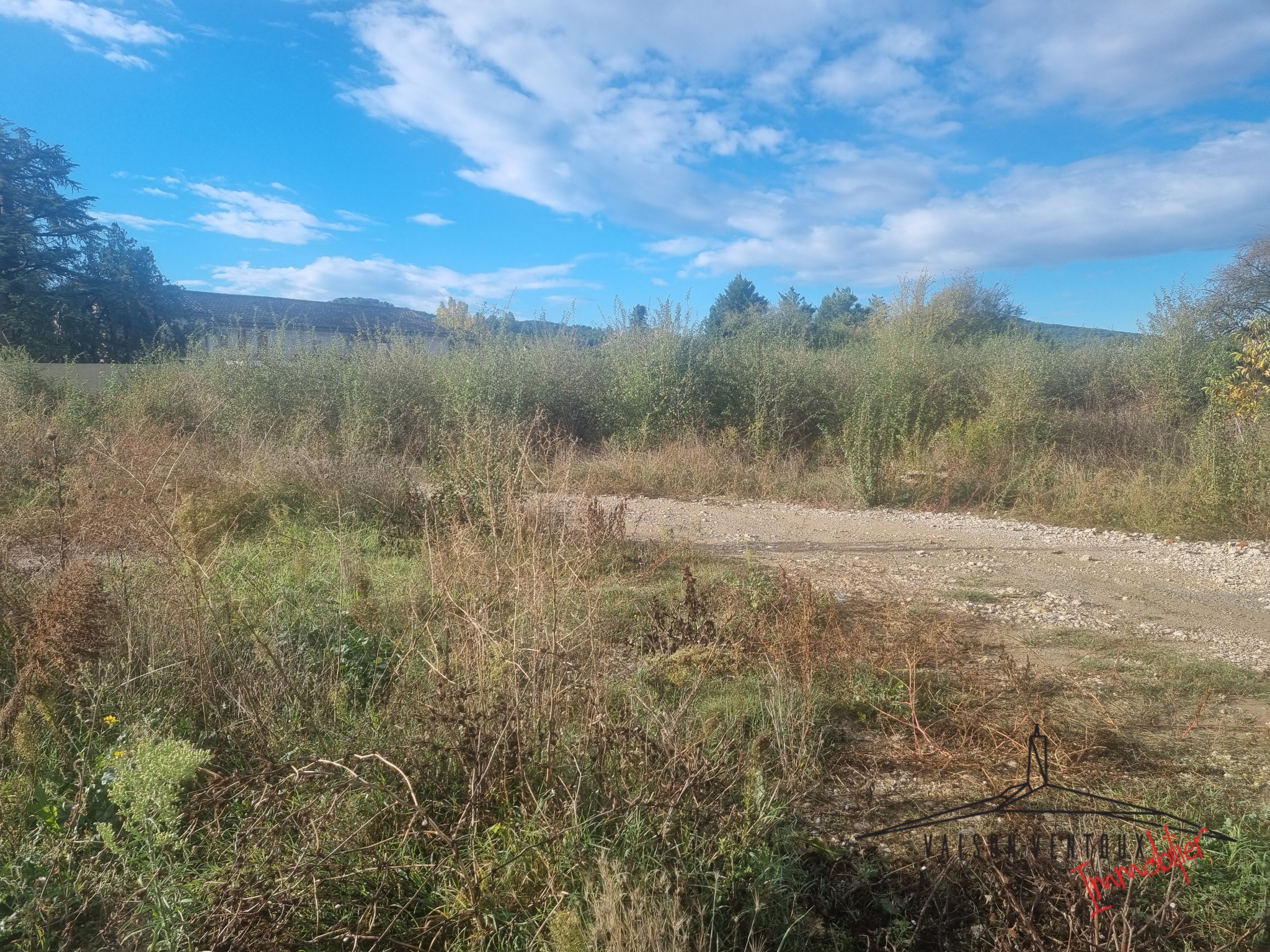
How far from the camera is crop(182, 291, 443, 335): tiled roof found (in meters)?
29.0

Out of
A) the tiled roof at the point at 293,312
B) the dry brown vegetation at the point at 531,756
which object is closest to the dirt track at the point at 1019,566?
the dry brown vegetation at the point at 531,756

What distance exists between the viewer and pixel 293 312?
1362 inches

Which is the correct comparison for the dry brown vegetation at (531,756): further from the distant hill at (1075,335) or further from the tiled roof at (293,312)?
the tiled roof at (293,312)

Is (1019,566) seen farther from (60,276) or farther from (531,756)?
(60,276)

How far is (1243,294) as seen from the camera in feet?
49.5

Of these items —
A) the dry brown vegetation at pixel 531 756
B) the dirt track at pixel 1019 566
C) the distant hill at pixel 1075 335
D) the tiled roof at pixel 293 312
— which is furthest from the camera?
the tiled roof at pixel 293 312

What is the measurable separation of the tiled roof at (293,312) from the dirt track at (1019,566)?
19345mm

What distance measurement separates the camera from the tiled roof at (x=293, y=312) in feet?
95.1

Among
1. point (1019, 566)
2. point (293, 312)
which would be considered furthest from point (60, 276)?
point (1019, 566)

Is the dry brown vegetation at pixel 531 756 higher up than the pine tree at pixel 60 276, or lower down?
lower down

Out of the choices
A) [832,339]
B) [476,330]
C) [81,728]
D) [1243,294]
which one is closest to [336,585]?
[81,728]

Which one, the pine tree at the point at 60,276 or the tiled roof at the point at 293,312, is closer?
the pine tree at the point at 60,276

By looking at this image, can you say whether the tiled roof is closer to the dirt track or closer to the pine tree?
the pine tree

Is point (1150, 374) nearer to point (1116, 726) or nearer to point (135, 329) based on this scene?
point (1116, 726)
